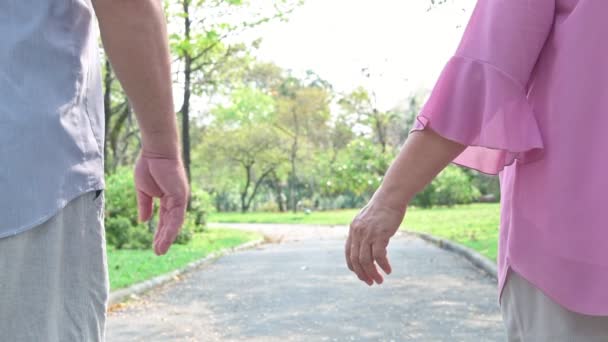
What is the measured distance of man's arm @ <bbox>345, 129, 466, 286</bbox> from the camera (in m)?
1.44

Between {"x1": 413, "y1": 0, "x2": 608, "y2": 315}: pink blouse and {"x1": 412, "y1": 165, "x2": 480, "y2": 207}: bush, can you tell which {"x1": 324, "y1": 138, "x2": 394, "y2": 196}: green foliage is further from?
{"x1": 413, "y1": 0, "x2": 608, "y2": 315}: pink blouse

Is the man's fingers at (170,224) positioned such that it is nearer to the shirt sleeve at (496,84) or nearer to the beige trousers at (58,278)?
the beige trousers at (58,278)

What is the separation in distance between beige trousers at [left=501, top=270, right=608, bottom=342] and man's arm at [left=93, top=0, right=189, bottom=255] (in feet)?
2.37

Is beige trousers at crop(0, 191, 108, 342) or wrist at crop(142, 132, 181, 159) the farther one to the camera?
wrist at crop(142, 132, 181, 159)

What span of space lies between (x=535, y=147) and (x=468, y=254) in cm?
1011

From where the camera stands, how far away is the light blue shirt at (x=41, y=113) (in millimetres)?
1199

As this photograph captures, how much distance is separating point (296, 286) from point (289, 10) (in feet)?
33.7

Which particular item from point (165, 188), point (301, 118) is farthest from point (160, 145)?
point (301, 118)

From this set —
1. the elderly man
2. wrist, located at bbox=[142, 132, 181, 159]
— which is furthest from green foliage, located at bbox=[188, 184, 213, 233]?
the elderly man

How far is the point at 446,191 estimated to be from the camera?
35.2 meters

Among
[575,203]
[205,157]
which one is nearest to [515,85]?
[575,203]

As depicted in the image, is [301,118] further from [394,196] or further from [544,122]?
[544,122]

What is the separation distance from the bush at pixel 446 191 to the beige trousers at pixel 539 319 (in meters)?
33.7

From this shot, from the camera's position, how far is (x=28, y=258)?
4.01 feet
